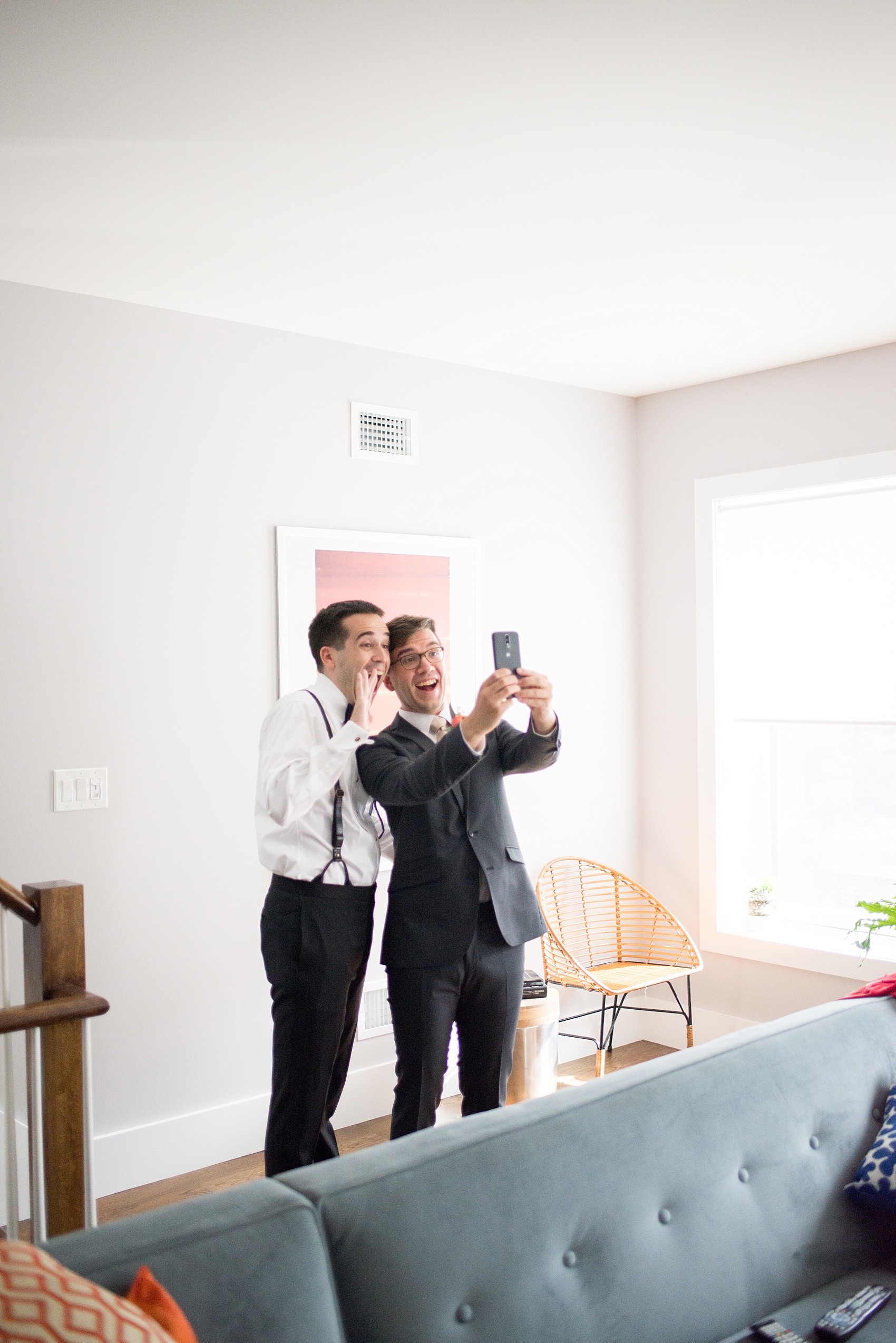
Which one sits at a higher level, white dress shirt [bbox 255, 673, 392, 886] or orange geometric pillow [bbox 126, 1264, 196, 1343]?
white dress shirt [bbox 255, 673, 392, 886]

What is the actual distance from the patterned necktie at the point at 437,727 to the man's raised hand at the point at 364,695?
152 mm

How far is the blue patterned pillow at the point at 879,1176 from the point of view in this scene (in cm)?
196

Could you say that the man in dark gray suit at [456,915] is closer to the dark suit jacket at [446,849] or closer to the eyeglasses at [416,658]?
the dark suit jacket at [446,849]

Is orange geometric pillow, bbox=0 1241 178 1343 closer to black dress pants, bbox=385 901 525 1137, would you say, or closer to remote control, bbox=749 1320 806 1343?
remote control, bbox=749 1320 806 1343

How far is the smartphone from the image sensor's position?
2.37 meters

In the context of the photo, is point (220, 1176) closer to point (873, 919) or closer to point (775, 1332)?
point (775, 1332)

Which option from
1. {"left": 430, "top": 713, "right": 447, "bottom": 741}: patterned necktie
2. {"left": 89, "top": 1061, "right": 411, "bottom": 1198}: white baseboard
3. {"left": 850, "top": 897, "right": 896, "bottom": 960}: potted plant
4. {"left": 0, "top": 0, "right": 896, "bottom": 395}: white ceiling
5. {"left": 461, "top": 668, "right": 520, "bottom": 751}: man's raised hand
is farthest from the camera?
{"left": 850, "top": 897, "right": 896, "bottom": 960}: potted plant

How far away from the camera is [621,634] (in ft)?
15.4

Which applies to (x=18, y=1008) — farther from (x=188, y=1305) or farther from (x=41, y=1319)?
(x=41, y=1319)

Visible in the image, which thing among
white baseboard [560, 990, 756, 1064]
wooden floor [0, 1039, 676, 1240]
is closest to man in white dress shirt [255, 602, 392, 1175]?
wooden floor [0, 1039, 676, 1240]

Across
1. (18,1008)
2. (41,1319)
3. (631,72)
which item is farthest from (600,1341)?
(631,72)

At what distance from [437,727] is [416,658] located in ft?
0.55

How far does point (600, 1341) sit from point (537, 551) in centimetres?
316

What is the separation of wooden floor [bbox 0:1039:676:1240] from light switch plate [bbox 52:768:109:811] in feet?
3.67
